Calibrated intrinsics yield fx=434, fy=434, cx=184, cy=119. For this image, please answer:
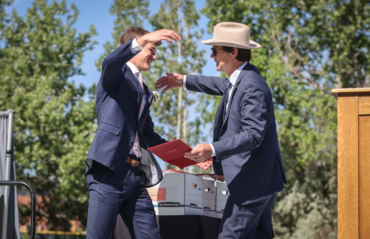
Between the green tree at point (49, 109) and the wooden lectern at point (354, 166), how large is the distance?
11.8 meters

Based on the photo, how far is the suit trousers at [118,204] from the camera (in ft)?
8.82

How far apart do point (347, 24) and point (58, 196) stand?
403 inches

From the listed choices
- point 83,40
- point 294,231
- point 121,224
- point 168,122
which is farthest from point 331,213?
point 83,40

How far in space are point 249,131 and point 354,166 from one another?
2.09ft

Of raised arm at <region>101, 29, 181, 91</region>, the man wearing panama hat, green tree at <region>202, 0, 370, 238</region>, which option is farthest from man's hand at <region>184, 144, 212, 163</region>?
green tree at <region>202, 0, 370, 238</region>

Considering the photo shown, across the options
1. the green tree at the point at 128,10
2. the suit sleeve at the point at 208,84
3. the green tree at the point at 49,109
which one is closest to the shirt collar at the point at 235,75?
the suit sleeve at the point at 208,84

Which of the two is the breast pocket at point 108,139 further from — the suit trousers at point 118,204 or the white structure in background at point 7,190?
the white structure in background at point 7,190

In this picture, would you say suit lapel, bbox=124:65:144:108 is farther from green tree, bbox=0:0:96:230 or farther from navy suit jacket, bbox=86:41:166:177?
green tree, bbox=0:0:96:230

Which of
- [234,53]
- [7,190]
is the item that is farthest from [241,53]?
[7,190]

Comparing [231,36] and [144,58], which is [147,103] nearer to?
[144,58]

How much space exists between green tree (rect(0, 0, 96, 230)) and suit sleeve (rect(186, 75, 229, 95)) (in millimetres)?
10551

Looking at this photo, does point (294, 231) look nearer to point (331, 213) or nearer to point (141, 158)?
point (331, 213)

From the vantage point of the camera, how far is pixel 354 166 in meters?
2.51

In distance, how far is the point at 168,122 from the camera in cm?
1509
